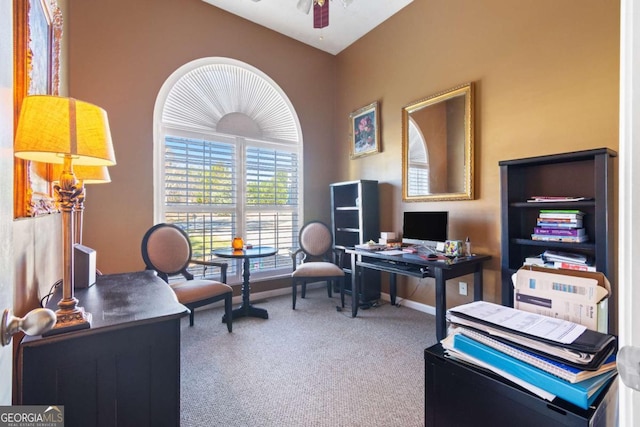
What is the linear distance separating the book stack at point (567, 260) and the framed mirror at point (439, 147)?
87 centimetres

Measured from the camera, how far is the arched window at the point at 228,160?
3.37m

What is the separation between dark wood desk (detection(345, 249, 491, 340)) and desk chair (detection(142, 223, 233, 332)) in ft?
4.51

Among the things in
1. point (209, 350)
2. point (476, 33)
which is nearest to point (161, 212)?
point (209, 350)

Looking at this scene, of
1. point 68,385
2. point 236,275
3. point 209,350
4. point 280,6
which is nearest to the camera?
point 68,385

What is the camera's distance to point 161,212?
328 centimetres

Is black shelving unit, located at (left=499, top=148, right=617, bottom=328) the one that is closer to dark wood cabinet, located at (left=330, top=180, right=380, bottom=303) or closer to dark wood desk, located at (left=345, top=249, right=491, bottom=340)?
dark wood desk, located at (left=345, top=249, right=491, bottom=340)

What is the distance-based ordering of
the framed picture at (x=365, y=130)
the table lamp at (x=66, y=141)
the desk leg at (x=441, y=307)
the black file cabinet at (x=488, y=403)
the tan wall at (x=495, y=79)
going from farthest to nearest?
1. the framed picture at (x=365, y=130)
2. the desk leg at (x=441, y=307)
3. the tan wall at (x=495, y=79)
4. the table lamp at (x=66, y=141)
5. the black file cabinet at (x=488, y=403)

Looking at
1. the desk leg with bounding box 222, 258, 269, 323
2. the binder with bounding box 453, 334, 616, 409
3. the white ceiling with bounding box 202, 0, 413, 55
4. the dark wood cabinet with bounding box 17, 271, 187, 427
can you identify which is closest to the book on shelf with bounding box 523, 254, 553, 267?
the binder with bounding box 453, 334, 616, 409

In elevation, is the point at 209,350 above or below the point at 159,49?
below

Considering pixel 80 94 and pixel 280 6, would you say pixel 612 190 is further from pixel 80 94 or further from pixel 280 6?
pixel 80 94

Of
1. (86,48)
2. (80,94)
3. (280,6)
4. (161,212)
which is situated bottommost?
(161,212)

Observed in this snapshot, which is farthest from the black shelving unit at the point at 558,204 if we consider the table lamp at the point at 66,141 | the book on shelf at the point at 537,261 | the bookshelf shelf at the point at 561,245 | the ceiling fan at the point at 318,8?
the table lamp at the point at 66,141

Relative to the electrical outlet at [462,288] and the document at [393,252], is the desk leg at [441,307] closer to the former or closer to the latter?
the document at [393,252]

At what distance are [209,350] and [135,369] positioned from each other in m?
1.46
